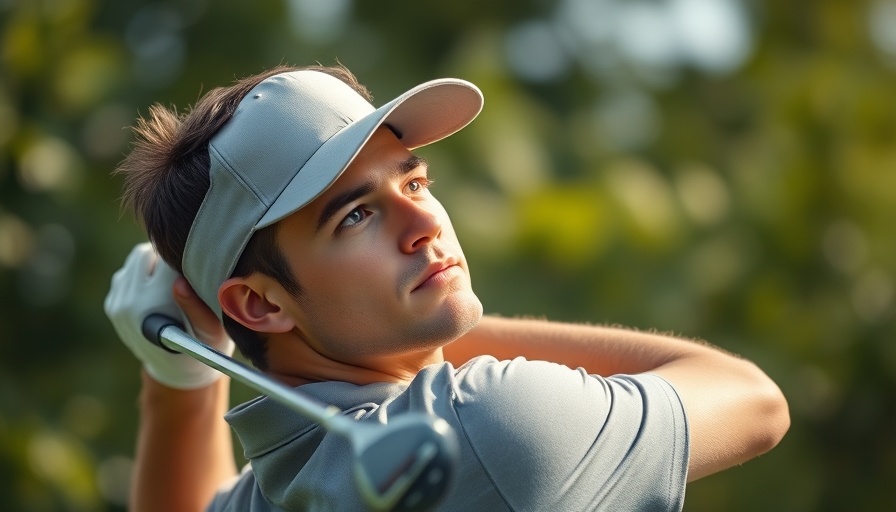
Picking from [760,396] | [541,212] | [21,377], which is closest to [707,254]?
[541,212]

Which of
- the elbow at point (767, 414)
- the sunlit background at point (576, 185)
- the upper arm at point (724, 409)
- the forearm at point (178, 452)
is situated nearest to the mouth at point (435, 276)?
the upper arm at point (724, 409)

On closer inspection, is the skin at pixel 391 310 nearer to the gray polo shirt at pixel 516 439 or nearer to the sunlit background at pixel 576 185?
the gray polo shirt at pixel 516 439

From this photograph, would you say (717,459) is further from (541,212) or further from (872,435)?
(872,435)

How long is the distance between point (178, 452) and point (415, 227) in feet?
2.71

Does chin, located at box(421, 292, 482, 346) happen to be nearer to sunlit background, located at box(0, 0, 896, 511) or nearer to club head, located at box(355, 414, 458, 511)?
club head, located at box(355, 414, 458, 511)

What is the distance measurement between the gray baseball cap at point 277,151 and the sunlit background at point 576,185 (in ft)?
9.64

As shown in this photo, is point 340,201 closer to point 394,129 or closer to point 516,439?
point 394,129

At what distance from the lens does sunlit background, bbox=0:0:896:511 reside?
5.48m

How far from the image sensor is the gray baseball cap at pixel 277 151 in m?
1.93

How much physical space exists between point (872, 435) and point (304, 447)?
5323 mm

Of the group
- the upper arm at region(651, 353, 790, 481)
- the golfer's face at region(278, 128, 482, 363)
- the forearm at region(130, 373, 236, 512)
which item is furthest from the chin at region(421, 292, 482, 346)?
the forearm at region(130, 373, 236, 512)

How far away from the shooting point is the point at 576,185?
566cm

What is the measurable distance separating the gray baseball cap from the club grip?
189mm

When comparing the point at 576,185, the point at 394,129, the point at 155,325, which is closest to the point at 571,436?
the point at 394,129
